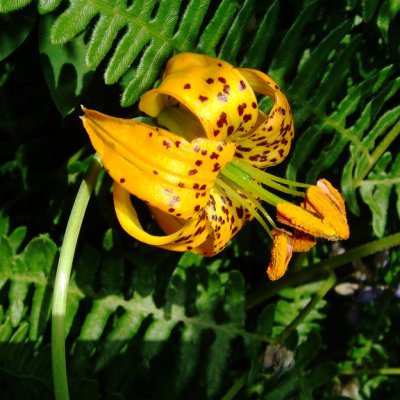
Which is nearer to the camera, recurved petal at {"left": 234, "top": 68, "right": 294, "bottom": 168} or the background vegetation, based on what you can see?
recurved petal at {"left": 234, "top": 68, "right": 294, "bottom": 168}

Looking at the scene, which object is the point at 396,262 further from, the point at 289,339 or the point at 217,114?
the point at 217,114

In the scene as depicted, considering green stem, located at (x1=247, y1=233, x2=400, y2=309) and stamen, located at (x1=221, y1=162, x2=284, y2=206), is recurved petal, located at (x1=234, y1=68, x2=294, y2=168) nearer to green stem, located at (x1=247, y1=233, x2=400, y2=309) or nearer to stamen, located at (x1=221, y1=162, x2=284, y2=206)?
stamen, located at (x1=221, y1=162, x2=284, y2=206)

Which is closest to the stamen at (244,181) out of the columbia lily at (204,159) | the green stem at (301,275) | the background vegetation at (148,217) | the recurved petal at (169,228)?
the columbia lily at (204,159)

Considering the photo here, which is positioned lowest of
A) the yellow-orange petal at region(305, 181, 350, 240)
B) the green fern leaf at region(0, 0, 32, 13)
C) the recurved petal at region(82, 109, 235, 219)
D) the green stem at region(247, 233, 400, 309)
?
the green stem at region(247, 233, 400, 309)

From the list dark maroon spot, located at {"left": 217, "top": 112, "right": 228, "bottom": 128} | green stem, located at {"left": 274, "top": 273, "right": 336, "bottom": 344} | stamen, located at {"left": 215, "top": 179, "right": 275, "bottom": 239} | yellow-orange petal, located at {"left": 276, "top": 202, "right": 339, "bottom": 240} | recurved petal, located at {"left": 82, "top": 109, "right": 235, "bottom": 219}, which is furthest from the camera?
green stem, located at {"left": 274, "top": 273, "right": 336, "bottom": 344}

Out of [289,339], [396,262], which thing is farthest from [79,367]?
[396,262]

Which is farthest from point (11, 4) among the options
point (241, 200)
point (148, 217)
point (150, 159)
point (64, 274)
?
point (148, 217)

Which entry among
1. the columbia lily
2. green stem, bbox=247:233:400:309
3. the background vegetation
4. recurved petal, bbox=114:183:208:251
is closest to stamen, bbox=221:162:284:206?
the columbia lily

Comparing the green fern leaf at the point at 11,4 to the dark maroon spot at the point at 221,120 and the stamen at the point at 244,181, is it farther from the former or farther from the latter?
the stamen at the point at 244,181
